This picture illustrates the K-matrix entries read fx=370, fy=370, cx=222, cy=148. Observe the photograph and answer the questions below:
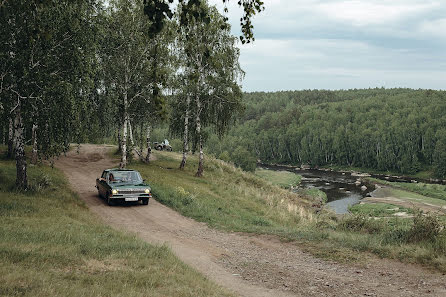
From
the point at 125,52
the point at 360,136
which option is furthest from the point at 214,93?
the point at 360,136

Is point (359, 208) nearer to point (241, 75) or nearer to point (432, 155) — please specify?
point (241, 75)

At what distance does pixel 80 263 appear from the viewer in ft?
27.4

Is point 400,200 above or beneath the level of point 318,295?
beneath

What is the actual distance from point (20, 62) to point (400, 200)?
55.2 m

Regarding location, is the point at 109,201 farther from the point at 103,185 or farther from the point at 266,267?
the point at 266,267

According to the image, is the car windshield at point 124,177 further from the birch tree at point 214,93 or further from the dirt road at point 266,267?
the birch tree at point 214,93

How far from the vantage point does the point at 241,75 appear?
3331 centimetres

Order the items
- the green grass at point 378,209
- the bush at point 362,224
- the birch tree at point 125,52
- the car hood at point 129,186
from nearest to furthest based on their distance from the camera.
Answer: the bush at point 362,224, the car hood at point 129,186, the birch tree at point 125,52, the green grass at point 378,209

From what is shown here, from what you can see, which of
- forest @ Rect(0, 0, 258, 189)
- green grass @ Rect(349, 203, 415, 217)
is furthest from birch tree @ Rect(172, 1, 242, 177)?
green grass @ Rect(349, 203, 415, 217)

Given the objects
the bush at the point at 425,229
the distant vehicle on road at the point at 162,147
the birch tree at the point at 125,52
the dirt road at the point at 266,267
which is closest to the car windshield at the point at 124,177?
the dirt road at the point at 266,267

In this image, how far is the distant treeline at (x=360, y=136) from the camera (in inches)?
4407

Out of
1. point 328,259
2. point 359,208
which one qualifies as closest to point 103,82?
point 328,259

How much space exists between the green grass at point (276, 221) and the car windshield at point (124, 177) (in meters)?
2.18

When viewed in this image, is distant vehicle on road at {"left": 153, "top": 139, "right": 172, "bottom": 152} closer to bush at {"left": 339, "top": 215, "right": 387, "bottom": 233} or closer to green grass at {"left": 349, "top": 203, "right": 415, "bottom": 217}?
green grass at {"left": 349, "top": 203, "right": 415, "bottom": 217}
